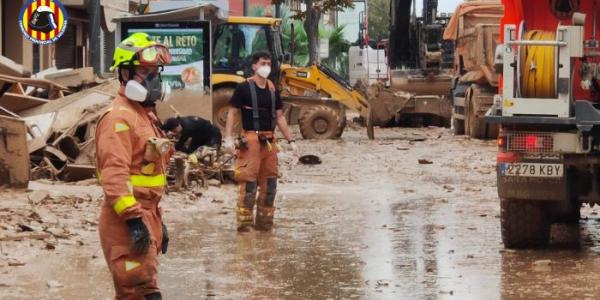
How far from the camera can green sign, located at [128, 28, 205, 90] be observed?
2131cm

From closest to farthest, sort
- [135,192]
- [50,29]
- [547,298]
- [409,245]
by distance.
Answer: [135,192]
[547,298]
[409,245]
[50,29]

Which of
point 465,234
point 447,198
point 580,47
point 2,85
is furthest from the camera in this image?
point 2,85

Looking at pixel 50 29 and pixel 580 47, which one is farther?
pixel 50 29

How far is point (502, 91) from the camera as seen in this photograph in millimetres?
10594

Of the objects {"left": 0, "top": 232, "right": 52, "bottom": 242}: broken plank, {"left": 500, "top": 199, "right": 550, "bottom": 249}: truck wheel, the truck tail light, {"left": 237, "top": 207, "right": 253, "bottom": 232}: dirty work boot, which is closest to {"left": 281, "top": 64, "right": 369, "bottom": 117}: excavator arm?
{"left": 237, "top": 207, "right": 253, "bottom": 232}: dirty work boot

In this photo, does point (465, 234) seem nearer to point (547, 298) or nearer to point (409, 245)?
point (409, 245)

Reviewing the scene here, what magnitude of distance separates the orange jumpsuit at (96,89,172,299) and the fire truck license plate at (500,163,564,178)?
4560 mm

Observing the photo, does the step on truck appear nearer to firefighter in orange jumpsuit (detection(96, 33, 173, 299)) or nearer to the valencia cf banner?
firefighter in orange jumpsuit (detection(96, 33, 173, 299))

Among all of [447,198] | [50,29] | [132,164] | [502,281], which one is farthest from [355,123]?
[132,164]

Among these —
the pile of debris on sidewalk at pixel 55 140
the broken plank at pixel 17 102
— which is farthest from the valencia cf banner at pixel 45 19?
the broken plank at pixel 17 102

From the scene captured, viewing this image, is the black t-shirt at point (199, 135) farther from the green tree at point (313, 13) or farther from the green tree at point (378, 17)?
the green tree at point (378, 17)

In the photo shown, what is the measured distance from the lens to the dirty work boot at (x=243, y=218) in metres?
12.4

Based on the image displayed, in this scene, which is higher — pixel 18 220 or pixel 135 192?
pixel 135 192

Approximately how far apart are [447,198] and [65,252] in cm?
645
